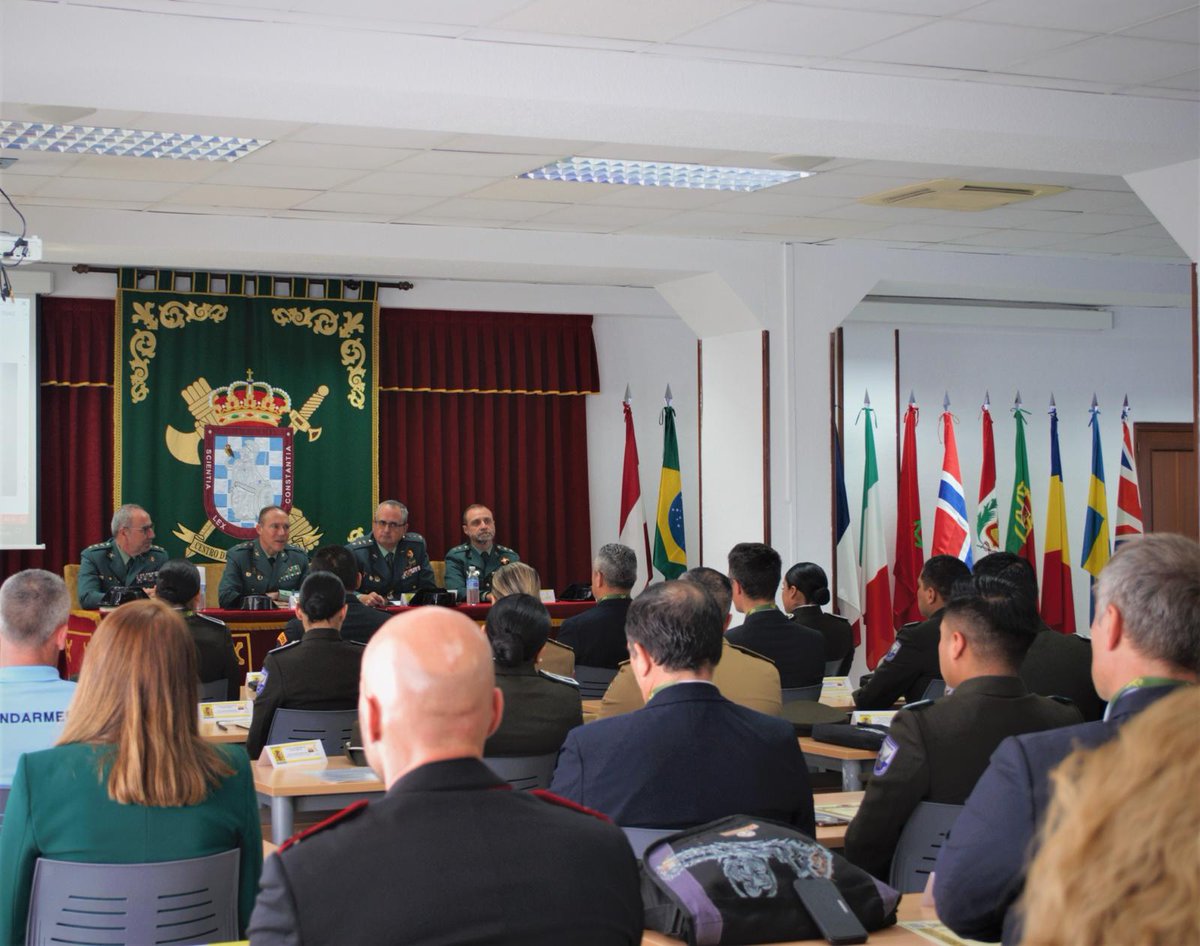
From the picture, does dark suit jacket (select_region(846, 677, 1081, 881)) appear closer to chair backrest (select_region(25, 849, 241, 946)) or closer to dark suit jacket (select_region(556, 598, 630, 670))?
chair backrest (select_region(25, 849, 241, 946))

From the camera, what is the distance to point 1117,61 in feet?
18.8

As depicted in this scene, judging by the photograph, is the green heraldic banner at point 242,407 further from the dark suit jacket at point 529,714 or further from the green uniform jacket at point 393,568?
the dark suit jacket at point 529,714

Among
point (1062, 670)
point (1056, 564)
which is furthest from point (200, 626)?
point (1056, 564)

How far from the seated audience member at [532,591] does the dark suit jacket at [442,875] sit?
407cm

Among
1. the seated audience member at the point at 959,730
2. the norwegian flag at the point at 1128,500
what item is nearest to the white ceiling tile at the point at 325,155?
the seated audience member at the point at 959,730

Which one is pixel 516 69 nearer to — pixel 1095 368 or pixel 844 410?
pixel 844 410

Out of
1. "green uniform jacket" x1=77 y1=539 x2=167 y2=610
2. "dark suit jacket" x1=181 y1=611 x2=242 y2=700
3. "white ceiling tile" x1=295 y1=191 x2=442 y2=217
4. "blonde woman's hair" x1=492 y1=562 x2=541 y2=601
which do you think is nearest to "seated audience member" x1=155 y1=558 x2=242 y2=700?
"dark suit jacket" x1=181 y1=611 x2=242 y2=700

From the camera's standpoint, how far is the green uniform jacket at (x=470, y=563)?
1043 cm

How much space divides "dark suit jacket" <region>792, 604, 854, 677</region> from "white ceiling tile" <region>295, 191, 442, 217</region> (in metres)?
3.17

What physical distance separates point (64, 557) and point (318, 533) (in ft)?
5.80

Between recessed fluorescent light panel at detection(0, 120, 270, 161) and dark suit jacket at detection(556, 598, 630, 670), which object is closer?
dark suit jacket at detection(556, 598, 630, 670)

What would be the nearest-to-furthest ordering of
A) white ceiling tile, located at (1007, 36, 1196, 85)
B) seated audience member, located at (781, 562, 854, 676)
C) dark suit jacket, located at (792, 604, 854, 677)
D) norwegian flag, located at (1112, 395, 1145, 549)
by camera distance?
white ceiling tile, located at (1007, 36, 1196, 85), dark suit jacket, located at (792, 604, 854, 677), seated audience member, located at (781, 562, 854, 676), norwegian flag, located at (1112, 395, 1145, 549)

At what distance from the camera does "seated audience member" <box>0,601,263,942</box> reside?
2.74 m

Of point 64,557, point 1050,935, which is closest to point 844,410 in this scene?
point 64,557
